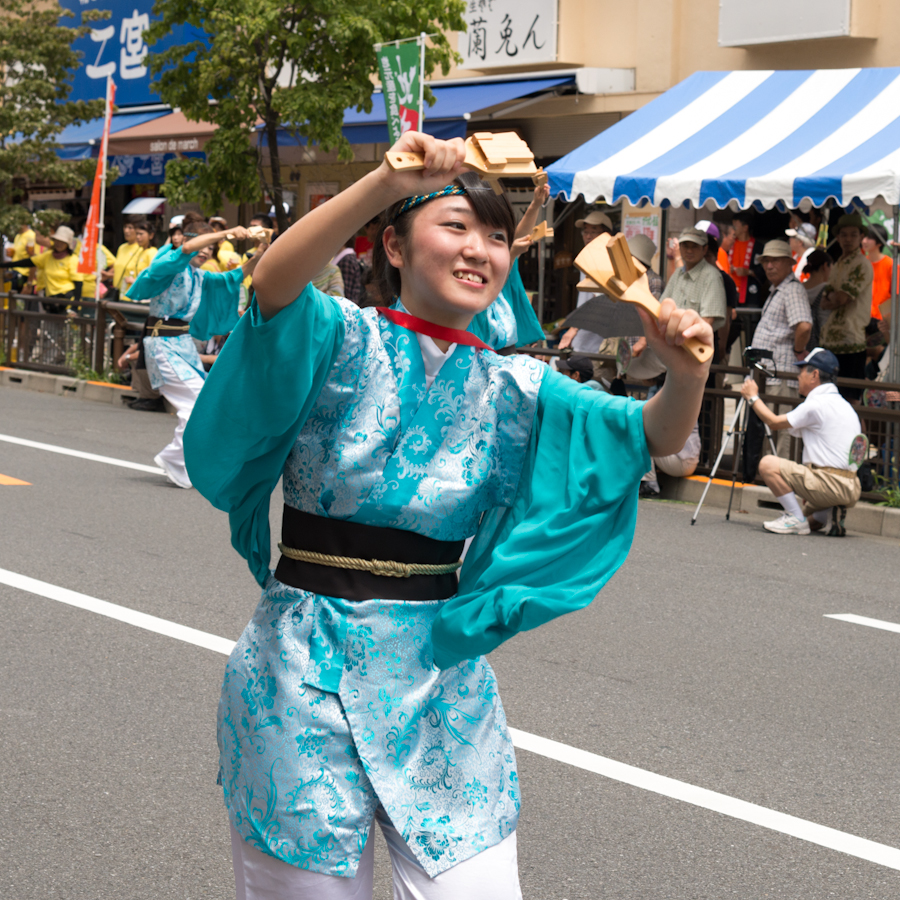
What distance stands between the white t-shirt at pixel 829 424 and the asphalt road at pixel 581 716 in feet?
2.70

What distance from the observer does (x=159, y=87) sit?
16.5 metres

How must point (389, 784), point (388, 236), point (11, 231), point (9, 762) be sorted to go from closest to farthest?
point (389, 784) < point (388, 236) < point (9, 762) < point (11, 231)

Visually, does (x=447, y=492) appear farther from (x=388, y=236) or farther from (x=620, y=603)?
(x=620, y=603)

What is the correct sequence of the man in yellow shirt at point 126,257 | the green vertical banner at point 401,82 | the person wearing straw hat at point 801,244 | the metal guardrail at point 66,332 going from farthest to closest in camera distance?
the metal guardrail at point 66,332 < the man in yellow shirt at point 126,257 < the green vertical banner at point 401,82 < the person wearing straw hat at point 801,244

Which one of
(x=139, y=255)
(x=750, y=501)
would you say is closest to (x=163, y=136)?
(x=139, y=255)

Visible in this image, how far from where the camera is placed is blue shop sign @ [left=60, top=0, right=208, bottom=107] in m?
23.5

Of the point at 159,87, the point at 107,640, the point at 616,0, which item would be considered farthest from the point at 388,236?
the point at 616,0

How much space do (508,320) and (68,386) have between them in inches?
567

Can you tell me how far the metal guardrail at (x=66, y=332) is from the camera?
15711 mm

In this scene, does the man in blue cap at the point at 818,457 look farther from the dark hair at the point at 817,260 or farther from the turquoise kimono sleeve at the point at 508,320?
the turquoise kimono sleeve at the point at 508,320

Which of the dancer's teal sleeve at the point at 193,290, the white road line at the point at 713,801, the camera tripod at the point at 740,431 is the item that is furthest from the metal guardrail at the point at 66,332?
the white road line at the point at 713,801

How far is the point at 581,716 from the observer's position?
16.2 feet

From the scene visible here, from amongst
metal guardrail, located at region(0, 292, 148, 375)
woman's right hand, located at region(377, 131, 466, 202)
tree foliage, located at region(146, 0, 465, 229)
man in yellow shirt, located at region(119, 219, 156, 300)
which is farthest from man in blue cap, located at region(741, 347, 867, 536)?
metal guardrail, located at region(0, 292, 148, 375)

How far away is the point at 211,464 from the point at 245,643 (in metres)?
0.31
